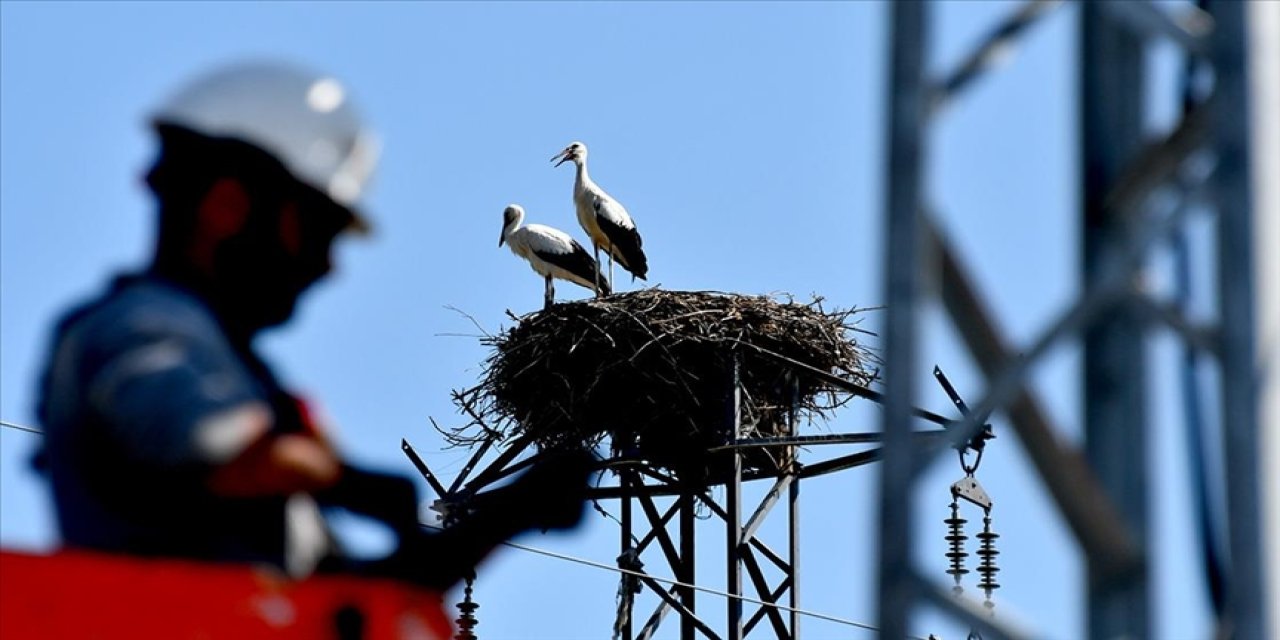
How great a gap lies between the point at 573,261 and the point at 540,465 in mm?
17368

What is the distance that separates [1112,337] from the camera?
9.66 feet

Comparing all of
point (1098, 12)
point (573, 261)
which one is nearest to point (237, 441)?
point (1098, 12)

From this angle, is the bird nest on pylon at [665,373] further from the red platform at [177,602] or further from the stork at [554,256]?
the red platform at [177,602]

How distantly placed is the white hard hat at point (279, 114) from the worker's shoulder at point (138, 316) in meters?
0.18

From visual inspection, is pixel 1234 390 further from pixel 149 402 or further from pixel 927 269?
pixel 149 402

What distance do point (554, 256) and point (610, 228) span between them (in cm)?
58

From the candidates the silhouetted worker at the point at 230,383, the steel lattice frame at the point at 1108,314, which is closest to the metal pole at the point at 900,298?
the steel lattice frame at the point at 1108,314

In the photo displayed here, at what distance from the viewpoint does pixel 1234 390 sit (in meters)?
2.75

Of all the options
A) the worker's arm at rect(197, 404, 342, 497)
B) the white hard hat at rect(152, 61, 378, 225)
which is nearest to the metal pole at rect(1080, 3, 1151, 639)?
the white hard hat at rect(152, 61, 378, 225)

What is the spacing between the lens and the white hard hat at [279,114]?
231 centimetres

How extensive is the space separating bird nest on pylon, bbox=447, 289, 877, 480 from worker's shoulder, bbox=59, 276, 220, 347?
1305cm

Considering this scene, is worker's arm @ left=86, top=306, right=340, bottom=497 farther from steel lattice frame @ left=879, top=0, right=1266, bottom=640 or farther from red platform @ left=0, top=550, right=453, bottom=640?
steel lattice frame @ left=879, top=0, right=1266, bottom=640

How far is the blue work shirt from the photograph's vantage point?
205cm

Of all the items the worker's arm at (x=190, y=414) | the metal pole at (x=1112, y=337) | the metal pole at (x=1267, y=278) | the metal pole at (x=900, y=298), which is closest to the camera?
the worker's arm at (x=190, y=414)
